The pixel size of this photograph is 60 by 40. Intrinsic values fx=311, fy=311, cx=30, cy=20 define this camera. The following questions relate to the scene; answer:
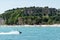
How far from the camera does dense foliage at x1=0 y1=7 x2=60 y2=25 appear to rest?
541 feet

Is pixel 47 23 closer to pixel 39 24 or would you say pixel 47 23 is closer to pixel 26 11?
pixel 39 24

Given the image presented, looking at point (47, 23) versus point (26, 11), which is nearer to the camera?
point (47, 23)

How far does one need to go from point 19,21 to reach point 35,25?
1209 centimetres

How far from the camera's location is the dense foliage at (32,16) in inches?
6486

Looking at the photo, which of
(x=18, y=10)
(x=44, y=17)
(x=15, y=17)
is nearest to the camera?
(x=44, y=17)

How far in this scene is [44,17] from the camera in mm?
170125

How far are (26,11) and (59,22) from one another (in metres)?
36.4

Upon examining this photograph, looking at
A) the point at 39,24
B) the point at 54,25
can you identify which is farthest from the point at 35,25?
the point at 54,25

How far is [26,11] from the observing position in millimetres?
192500

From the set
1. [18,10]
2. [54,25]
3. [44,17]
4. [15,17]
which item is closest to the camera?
[54,25]

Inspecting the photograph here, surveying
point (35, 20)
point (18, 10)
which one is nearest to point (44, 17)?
point (35, 20)

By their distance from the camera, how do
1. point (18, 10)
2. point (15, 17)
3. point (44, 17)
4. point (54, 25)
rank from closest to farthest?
1. point (54, 25)
2. point (44, 17)
3. point (15, 17)
4. point (18, 10)

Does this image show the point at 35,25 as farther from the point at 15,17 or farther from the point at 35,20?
the point at 15,17

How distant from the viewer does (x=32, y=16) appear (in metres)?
A: 176
